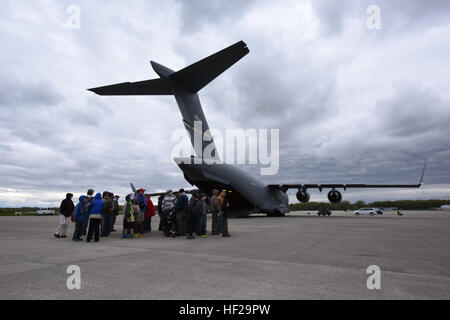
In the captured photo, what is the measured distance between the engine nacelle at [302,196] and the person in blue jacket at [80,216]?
2120cm

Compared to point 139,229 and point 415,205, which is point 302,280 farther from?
point 415,205

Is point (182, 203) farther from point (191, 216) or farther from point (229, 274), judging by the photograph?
point (229, 274)

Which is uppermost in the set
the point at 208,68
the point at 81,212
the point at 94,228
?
the point at 208,68

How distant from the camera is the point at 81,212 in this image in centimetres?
864

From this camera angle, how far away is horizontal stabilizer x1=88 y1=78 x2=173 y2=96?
14.6 m

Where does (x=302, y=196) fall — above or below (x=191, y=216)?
above

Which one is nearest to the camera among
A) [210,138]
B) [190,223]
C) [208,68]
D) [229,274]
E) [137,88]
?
[229,274]

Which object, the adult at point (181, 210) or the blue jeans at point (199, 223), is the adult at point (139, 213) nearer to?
the adult at point (181, 210)

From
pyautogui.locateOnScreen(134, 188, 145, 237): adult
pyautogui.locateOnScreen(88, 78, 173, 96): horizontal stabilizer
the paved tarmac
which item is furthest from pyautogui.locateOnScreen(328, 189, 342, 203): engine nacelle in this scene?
pyautogui.locateOnScreen(134, 188, 145, 237): adult

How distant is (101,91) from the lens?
47.8 feet

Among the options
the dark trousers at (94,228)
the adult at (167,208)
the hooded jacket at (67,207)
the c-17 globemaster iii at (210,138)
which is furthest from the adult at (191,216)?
the c-17 globemaster iii at (210,138)

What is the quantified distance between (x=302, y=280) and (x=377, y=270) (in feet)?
4.74

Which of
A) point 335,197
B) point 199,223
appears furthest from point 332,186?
point 199,223

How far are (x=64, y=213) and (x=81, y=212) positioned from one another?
0.91 meters
